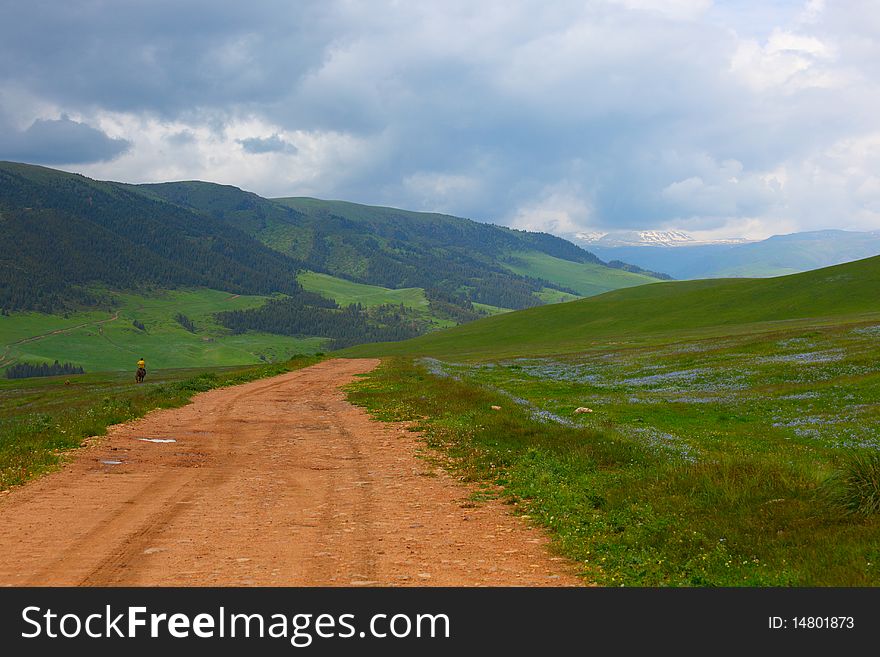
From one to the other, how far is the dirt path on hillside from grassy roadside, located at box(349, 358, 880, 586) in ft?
3.19

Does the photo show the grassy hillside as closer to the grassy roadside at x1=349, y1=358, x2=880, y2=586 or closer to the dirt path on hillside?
the grassy roadside at x1=349, y1=358, x2=880, y2=586

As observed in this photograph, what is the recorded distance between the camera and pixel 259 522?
42.7 feet

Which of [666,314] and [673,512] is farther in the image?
[666,314]

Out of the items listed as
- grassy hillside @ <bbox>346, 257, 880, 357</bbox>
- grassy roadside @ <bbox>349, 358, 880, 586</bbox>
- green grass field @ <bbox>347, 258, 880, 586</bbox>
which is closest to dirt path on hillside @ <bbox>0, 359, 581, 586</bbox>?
grassy roadside @ <bbox>349, 358, 880, 586</bbox>

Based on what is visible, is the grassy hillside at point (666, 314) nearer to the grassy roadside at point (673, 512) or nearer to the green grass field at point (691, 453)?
the green grass field at point (691, 453)

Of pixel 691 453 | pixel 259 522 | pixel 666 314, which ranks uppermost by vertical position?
pixel 666 314

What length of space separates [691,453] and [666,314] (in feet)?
397

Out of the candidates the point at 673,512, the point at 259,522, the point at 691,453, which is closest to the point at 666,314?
the point at 691,453

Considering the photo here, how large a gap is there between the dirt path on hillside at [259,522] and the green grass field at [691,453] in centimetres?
144

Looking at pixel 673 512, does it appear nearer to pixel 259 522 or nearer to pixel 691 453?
pixel 691 453

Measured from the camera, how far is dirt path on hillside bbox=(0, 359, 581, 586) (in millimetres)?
9852

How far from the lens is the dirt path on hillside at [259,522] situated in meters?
9.85

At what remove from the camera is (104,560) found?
33.4ft

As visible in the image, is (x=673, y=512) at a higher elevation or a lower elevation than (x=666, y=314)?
lower
